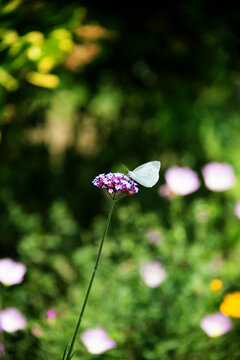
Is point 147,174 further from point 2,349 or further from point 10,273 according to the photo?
point 2,349

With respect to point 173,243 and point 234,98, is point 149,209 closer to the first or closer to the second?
point 173,243

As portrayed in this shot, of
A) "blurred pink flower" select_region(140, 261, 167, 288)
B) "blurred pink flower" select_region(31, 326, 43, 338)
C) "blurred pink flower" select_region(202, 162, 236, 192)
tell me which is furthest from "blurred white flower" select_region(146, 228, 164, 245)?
"blurred pink flower" select_region(31, 326, 43, 338)

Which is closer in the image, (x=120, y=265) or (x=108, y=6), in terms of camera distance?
(x=120, y=265)

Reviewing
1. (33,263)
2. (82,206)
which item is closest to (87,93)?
(82,206)

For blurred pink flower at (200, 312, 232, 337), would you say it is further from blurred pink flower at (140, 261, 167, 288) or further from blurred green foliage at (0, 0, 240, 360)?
blurred pink flower at (140, 261, 167, 288)

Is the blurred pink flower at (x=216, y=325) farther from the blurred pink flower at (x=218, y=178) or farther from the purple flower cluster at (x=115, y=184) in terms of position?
the purple flower cluster at (x=115, y=184)

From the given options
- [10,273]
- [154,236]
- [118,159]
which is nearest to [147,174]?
[10,273]
